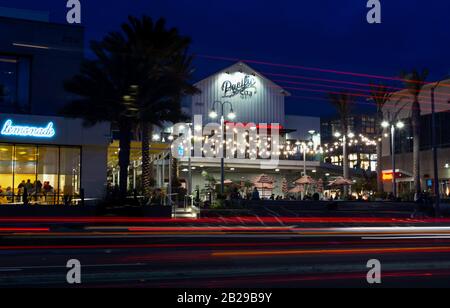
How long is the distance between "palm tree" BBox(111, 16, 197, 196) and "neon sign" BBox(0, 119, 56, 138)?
495cm

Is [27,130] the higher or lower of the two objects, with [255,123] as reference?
lower

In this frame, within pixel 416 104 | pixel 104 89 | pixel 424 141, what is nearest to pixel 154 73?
pixel 104 89

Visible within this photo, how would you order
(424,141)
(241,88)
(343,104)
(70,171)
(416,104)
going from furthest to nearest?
(424,141) < (241,88) < (343,104) < (416,104) < (70,171)

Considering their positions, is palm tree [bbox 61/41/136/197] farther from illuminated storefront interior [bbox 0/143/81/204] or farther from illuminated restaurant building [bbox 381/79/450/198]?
illuminated restaurant building [bbox 381/79/450/198]

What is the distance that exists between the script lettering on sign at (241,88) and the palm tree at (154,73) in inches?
966

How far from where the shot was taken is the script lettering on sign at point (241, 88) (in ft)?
212

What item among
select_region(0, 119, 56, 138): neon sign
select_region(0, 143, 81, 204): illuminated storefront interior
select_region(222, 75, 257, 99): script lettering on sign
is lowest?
select_region(0, 143, 81, 204): illuminated storefront interior

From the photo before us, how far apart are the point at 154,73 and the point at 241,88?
32677 millimetres

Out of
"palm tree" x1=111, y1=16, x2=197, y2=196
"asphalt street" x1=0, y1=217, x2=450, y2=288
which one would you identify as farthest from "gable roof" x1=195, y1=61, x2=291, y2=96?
"asphalt street" x1=0, y1=217, x2=450, y2=288

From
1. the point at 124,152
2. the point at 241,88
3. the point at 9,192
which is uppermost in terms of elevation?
the point at 241,88

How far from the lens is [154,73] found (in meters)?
33.1

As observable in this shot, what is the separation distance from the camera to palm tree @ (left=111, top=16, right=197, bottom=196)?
103ft

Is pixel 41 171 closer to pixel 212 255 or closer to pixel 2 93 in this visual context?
pixel 2 93

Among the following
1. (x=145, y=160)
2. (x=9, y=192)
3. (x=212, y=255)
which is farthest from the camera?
(x=145, y=160)
